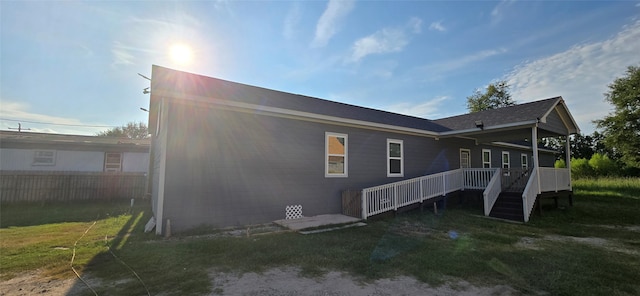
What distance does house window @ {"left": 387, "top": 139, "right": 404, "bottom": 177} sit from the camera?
10.7 m

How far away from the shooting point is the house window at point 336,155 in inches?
354

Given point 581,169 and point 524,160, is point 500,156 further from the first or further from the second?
point 581,169

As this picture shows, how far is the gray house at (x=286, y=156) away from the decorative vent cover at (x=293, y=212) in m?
0.14

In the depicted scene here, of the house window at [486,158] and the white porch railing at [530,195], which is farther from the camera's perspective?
the house window at [486,158]

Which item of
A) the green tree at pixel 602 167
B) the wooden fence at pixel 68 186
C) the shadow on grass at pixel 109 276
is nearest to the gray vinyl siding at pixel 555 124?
the shadow on grass at pixel 109 276

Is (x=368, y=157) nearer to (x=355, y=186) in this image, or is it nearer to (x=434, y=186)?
(x=355, y=186)

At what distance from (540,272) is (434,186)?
627 cm

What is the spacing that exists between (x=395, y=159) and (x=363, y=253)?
21.0 ft

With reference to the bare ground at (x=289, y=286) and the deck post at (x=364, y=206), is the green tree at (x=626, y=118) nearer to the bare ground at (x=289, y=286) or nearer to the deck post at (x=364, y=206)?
the deck post at (x=364, y=206)

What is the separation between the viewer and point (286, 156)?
811 cm

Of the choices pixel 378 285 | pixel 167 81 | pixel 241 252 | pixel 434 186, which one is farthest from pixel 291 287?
pixel 434 186

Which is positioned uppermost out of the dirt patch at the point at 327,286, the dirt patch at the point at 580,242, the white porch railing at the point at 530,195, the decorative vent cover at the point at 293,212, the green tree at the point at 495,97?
the green tree at the point at 495,97

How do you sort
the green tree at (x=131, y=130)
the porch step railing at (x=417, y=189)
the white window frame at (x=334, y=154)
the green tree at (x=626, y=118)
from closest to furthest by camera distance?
the porch step railing at (x=417, y=189) → the white window frame at (x=334, y=154) → the green tree at (x=626, y=118) → the green tree at (x=131, y=130)

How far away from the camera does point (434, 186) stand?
10336 mm
